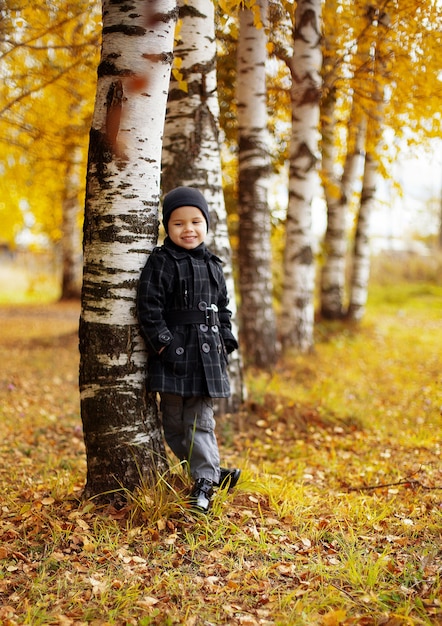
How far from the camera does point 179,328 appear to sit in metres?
3.12

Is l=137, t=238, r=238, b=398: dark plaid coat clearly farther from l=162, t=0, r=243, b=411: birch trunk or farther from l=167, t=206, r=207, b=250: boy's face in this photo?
l=162, t=0, r=243, b=411: birch trunk

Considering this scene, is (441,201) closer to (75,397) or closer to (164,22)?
(75,397)

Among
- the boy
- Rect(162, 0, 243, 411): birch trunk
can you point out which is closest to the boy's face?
the boy

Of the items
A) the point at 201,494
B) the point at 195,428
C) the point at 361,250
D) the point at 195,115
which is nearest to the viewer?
the point at 201,494

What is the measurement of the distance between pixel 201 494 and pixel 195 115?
9.74 feet

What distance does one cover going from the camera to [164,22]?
116 inches

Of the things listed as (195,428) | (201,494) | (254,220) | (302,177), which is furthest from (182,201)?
(302,177)

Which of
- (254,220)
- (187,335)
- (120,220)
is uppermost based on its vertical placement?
(254,220)

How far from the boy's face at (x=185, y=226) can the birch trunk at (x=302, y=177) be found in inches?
165

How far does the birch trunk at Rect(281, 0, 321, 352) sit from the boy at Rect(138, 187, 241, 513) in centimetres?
415

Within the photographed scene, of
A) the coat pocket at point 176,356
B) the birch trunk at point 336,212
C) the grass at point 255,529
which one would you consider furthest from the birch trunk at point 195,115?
the birch trunk at point 336,212

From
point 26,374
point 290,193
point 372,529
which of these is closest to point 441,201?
point 290,193

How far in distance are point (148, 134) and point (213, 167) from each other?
1603 mm

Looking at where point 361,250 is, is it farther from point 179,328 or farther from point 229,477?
point 179,328
